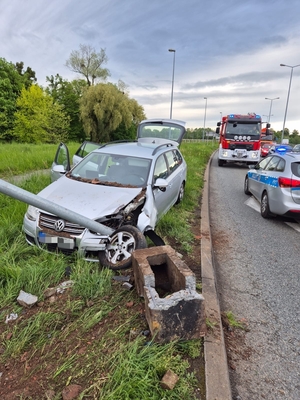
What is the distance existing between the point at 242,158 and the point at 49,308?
51.7 ft

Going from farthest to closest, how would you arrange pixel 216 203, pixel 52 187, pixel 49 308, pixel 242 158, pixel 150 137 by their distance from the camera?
pixel 242 158
pixel 150 137
pixel 216 203
pixel 52 187
pixel 49 308

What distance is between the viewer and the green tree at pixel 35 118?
121ft

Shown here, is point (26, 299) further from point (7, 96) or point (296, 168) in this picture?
point (7, 96)

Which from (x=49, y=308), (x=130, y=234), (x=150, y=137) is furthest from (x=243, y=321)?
(x=150, y=137)

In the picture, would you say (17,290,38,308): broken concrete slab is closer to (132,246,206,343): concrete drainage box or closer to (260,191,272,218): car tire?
(132,246,206,343): concrete drainage box

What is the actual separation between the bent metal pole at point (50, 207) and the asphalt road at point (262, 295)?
1.72 metres

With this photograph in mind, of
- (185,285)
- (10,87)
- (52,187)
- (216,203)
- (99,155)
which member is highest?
(10,87)

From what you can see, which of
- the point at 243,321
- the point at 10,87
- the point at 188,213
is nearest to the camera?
the point at 243,321

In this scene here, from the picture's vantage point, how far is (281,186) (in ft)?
19.9

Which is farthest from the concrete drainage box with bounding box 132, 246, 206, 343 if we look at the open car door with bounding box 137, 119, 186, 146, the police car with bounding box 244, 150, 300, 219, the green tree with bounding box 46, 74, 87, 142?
the green tree with bounding box 46, 74, 87, 142

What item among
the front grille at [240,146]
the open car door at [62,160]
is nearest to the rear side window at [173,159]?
the open car door at [62,160]

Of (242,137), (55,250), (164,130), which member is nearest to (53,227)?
(55,250)

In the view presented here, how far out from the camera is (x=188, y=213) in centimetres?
659

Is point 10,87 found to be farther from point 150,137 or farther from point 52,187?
point 52,187
